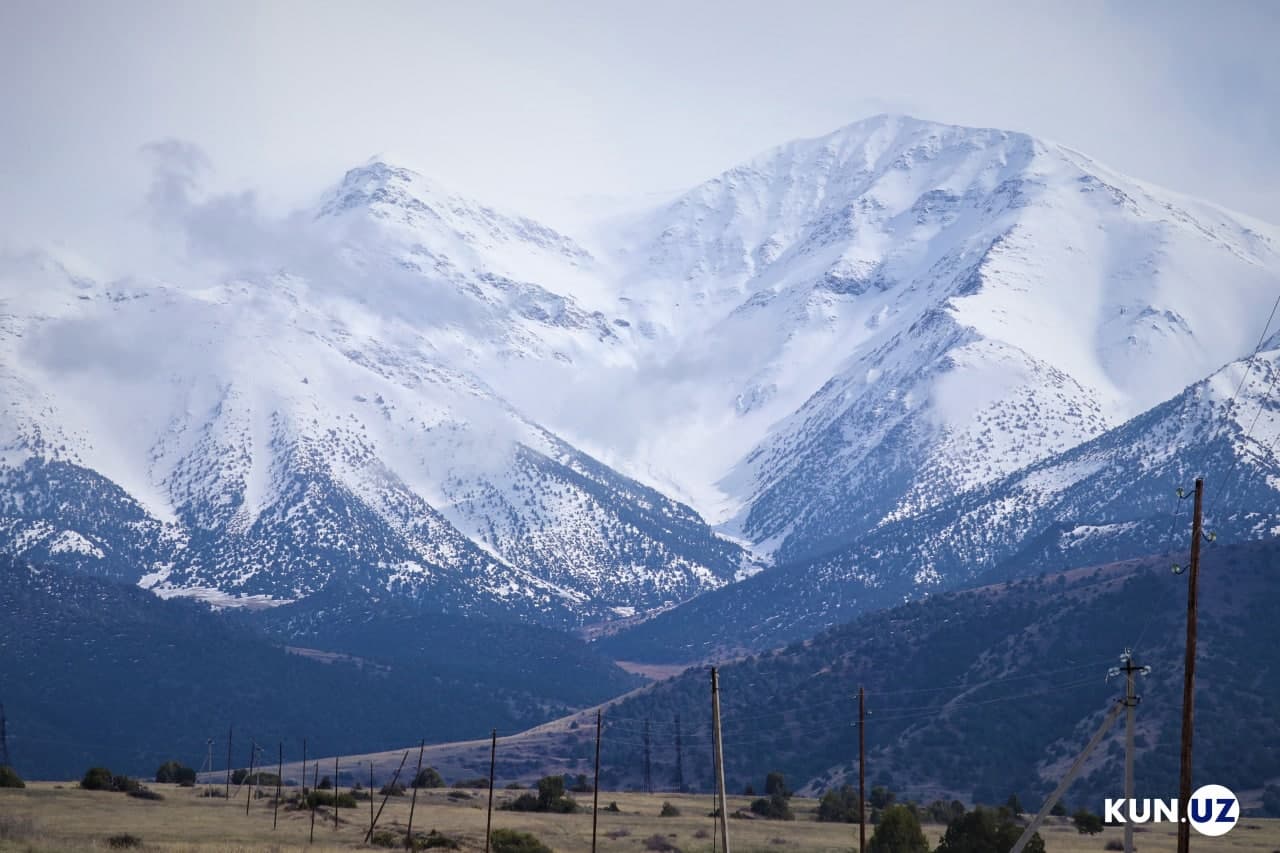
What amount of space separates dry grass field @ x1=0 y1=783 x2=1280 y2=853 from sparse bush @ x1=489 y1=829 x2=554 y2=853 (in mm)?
1082

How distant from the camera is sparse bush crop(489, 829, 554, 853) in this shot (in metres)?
90.4

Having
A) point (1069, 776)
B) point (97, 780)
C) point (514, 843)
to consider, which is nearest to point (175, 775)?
point (97, 780)

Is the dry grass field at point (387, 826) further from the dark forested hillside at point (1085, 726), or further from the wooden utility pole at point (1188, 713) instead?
the wooden utility pole at point (1188, 713)

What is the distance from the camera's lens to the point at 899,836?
92.5m

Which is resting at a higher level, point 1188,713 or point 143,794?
point 1188,713

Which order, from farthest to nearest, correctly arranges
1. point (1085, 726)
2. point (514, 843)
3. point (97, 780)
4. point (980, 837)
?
point (1085, 726) < point (97, 780) < point (980, 837) < point (514, 843)

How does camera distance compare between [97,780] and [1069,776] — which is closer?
[1069,776]

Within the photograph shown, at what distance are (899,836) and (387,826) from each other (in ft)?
92.4

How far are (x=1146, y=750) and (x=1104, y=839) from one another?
4837 cm

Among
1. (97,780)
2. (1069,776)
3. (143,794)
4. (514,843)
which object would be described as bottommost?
(514,843)

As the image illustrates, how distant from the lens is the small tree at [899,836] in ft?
302

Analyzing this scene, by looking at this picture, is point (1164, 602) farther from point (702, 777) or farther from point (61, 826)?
point (61, 826)

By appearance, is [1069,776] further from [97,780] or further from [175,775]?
[175,775]

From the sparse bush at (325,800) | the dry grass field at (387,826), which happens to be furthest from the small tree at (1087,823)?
the sparse bush at (325,800)
